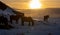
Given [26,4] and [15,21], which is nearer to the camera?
[15,21]

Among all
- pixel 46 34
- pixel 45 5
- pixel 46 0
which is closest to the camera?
pixel 46 34

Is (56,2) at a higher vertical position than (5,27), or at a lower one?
higher

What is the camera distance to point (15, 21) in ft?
63.6

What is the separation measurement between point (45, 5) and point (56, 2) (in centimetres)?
457

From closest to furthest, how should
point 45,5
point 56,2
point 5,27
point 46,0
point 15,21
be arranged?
point 5,27
point 15,21
point 56,2
point 45,5
point 46,0

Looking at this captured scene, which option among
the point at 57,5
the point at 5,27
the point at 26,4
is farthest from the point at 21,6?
the point at 5,27

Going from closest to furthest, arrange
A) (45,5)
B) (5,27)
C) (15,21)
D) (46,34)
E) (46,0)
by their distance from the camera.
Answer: (46,34) → (5,27) → (15,21) → (45,5) → (46,0)

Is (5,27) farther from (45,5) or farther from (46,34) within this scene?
(45,5)

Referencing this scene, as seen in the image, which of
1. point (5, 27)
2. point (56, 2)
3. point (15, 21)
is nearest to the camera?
point (5, 27)

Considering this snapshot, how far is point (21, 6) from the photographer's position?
49.1m

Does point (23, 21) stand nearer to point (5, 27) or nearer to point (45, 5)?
point (5, 27)

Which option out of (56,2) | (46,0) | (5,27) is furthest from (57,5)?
(5,27)

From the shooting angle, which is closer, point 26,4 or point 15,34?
point 15,34

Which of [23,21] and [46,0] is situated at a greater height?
[46,0]
